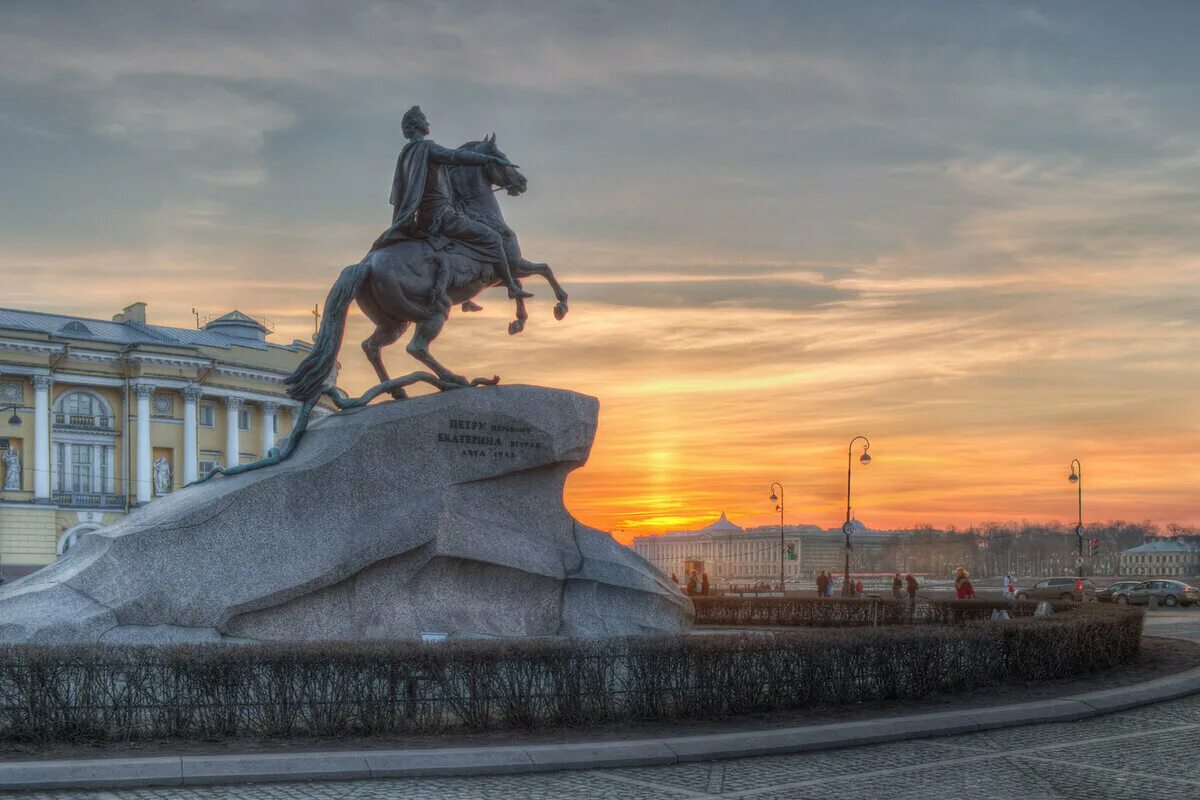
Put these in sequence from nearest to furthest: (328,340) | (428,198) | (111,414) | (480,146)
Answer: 1. (328,340)
2. (428,198)
3. (480,146)
4. (111,414)

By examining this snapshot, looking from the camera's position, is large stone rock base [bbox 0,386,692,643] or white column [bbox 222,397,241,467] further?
white column [bbox 222,397,241,467]

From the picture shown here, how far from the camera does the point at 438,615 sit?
15328mm

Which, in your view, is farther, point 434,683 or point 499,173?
point 499,173

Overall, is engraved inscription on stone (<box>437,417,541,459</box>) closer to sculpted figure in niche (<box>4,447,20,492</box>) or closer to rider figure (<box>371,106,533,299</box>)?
rider figure (<box>371,106,533,299</box>)

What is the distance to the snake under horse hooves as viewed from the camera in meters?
16.0

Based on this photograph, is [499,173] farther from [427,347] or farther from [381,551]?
[381,551]

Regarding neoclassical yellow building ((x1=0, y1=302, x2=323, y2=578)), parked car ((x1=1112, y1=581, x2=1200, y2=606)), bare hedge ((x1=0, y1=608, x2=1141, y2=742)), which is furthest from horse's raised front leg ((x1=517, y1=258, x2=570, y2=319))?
neoclassical yellow building ((x1=0, y1=302, x2=323, y2=578))

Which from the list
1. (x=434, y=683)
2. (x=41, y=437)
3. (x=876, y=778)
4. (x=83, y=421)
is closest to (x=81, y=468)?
(x=83, y=421)

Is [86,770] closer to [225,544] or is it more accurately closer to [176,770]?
[176,770]

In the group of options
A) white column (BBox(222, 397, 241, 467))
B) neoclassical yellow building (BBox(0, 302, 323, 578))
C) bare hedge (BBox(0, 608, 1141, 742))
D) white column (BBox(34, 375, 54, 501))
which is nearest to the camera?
bare hedge (BBox(0, 608, 1141, 742))

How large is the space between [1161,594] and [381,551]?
1636 inches

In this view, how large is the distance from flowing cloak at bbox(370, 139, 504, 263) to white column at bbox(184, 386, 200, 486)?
65875 mm

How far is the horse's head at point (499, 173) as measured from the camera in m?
17.4

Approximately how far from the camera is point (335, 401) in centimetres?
1684
